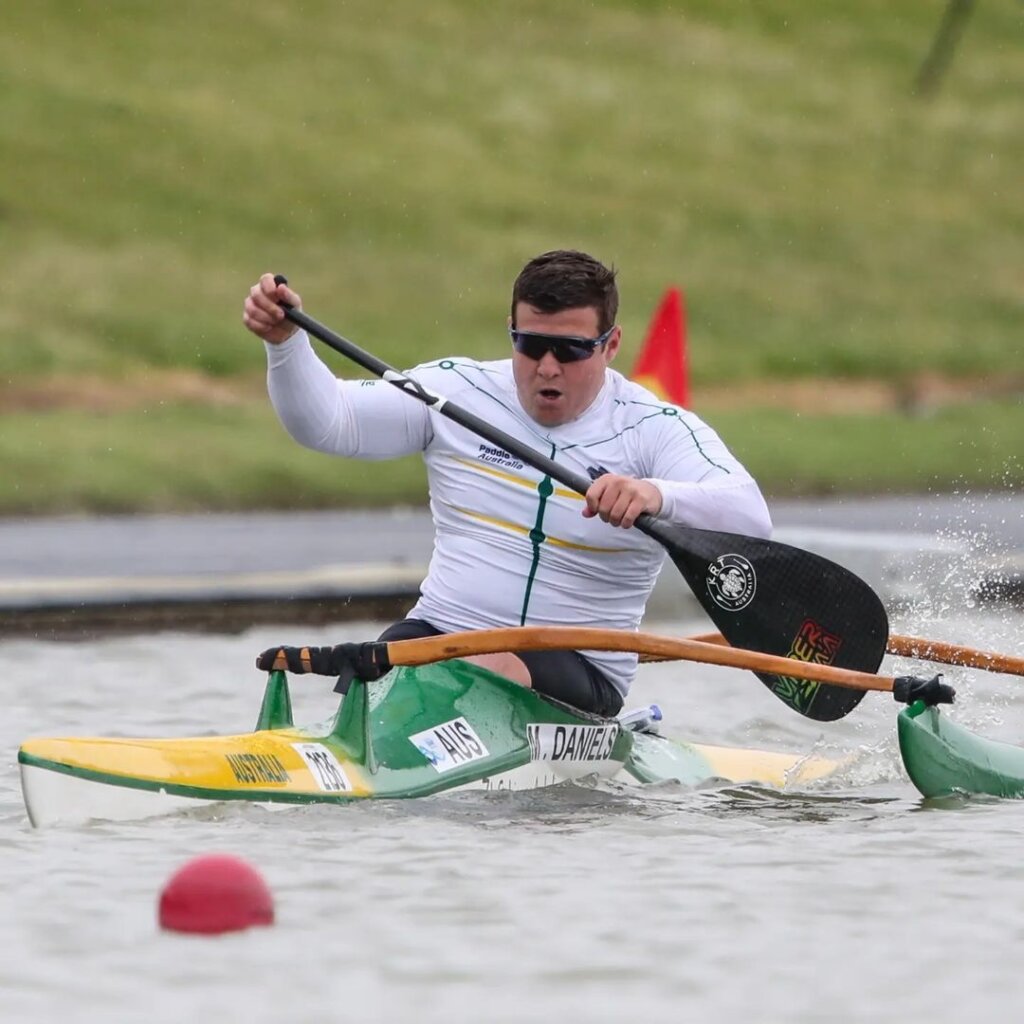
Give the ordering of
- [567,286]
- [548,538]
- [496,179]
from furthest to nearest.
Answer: [496,179]
[548,538]
[567,286]

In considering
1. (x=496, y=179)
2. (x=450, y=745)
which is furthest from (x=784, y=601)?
(x=496, y=179)

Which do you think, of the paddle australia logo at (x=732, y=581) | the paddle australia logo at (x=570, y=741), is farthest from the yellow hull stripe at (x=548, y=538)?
the paddle australia logo at (x=570, y=741)

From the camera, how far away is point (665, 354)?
620 inches

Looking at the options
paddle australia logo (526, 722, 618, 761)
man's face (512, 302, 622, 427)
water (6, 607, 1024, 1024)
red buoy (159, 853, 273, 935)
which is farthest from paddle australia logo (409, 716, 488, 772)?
red buoy (159, 853, 273, 935)

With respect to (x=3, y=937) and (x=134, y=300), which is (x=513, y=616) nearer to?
(x=3, y=937)

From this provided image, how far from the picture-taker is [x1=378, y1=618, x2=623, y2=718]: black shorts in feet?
24.3

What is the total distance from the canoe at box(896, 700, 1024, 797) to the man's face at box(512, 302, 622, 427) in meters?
1.49

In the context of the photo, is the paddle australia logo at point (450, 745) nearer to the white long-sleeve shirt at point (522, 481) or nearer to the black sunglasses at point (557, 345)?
the white long-sleeve shirt at point (522, 481)

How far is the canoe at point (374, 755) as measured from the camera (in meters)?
6.38

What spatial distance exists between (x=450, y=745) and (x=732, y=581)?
1.10 m

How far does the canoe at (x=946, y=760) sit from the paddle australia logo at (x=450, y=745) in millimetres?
1433

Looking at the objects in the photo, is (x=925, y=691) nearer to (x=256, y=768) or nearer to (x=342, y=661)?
(x=342, y=661)

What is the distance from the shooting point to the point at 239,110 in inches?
1587

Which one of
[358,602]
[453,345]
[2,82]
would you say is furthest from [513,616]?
[2,82]
